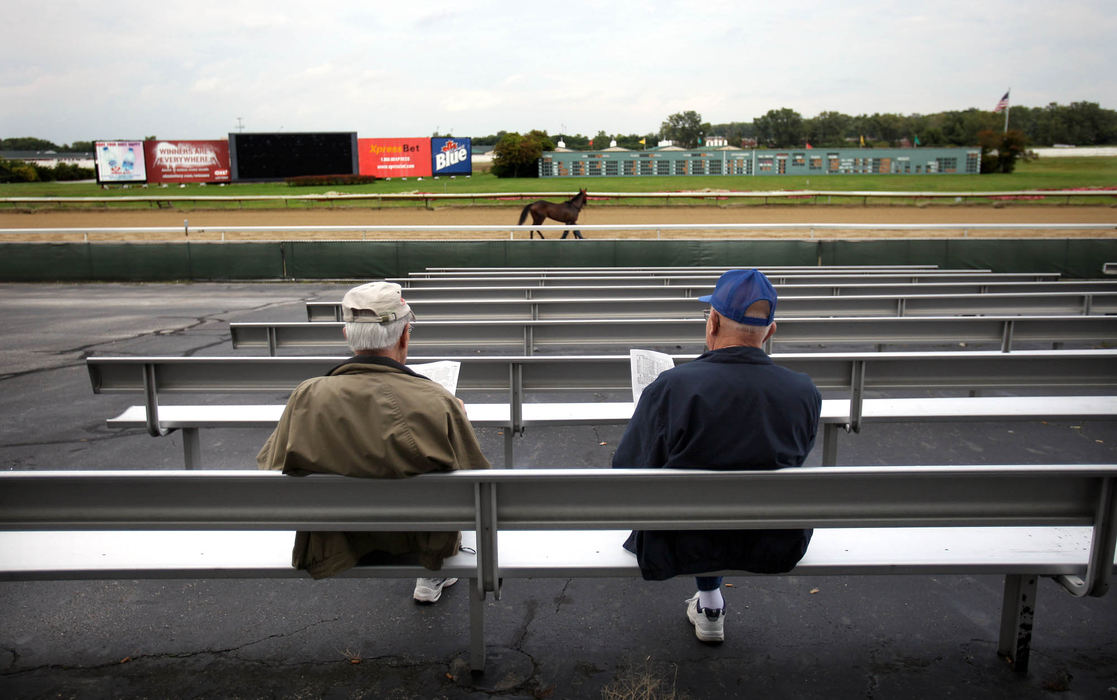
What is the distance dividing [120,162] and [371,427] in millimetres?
83674

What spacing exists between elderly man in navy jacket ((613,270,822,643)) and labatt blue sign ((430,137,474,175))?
88.2m

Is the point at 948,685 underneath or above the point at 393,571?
underneath

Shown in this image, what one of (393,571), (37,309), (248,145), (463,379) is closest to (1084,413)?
(463,379)

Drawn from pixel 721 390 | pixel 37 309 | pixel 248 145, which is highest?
pixel 248 145

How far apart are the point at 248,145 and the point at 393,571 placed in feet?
252

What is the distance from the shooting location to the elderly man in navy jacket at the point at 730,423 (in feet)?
8.77

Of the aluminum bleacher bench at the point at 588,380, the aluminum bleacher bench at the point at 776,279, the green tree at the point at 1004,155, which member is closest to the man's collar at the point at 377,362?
the aluminum bleacher bench at the point at 588,380

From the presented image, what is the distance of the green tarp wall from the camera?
1844 cm

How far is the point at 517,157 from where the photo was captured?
302ft

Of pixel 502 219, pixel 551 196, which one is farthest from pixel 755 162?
pixel 502 219

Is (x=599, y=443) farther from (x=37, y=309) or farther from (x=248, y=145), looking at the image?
(x=248, y=145)

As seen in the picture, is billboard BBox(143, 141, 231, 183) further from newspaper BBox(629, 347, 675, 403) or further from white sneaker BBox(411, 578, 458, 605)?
newspaper BBox(629, 347, 675, 403)

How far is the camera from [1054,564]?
287 cm

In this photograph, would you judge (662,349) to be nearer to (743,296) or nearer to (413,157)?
(743,296)
